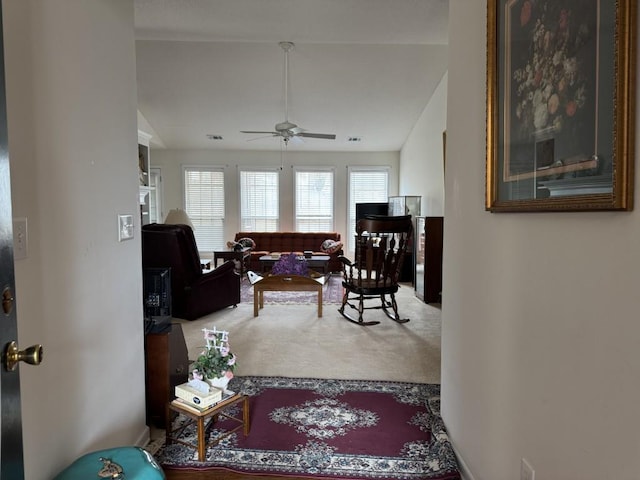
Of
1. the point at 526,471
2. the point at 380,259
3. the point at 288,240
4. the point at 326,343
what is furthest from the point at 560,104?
the point at 288,240

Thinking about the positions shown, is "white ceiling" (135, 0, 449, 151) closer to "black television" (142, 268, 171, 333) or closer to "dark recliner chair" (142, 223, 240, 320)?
"dark recliner chair" (142, 223, 240, 320)

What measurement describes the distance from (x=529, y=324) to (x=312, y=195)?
7388mm

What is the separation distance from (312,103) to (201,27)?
102 inches

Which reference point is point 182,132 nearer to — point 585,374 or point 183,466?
point 183,466

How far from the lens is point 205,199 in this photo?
8422 millimetres

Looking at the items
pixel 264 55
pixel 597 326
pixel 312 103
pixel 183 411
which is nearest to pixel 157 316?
pixel 183 411

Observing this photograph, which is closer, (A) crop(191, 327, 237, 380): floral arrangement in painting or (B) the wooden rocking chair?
(A) crop(191, 327, 237, 380): floral arrangement in painting

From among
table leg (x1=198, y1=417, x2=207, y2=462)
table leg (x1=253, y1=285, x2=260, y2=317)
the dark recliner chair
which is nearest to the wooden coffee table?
table leg (x1=253, y1=285, x2=260, y2=317)

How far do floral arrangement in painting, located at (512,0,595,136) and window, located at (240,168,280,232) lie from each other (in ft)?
24.2

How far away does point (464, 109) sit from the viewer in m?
1.77

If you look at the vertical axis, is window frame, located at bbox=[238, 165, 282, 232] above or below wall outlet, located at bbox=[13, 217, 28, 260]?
above

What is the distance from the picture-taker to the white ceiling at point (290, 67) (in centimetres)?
361

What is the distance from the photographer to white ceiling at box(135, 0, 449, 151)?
3609 millimetres

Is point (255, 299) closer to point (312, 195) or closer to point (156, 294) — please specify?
point (156, 294)
